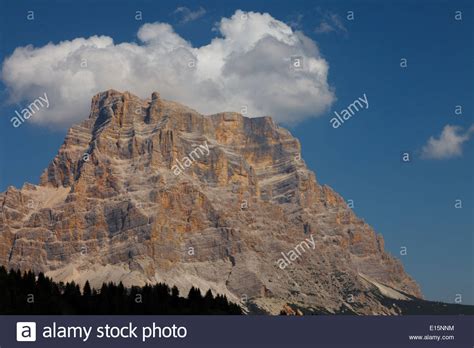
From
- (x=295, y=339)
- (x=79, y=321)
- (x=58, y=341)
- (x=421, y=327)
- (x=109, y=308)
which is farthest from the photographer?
(x=109, y=308)

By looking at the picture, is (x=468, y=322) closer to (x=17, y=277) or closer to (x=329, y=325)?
(x=329, y=325)

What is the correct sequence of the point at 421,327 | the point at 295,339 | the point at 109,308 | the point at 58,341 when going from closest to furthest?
the point at 58,341 → the point at 295,339 → the point at 421,327 → the point at 109,308

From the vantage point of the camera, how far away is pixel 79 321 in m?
126

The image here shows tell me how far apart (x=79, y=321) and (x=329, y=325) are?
43.2m

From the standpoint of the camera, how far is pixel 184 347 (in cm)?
12000

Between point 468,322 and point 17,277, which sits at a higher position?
point 17,277

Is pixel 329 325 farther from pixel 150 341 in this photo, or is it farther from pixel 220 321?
pixel 150 341

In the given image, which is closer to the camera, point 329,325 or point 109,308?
point 329,325

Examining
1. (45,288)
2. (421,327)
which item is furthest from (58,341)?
(45,288)

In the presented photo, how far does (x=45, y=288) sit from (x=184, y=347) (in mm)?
78482

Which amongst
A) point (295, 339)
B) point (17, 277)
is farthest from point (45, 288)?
point (295, 339)

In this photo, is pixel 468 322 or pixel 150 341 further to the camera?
pixel 468 322

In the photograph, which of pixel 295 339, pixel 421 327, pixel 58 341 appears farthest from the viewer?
pixel 421 327

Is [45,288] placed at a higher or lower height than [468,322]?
higher
